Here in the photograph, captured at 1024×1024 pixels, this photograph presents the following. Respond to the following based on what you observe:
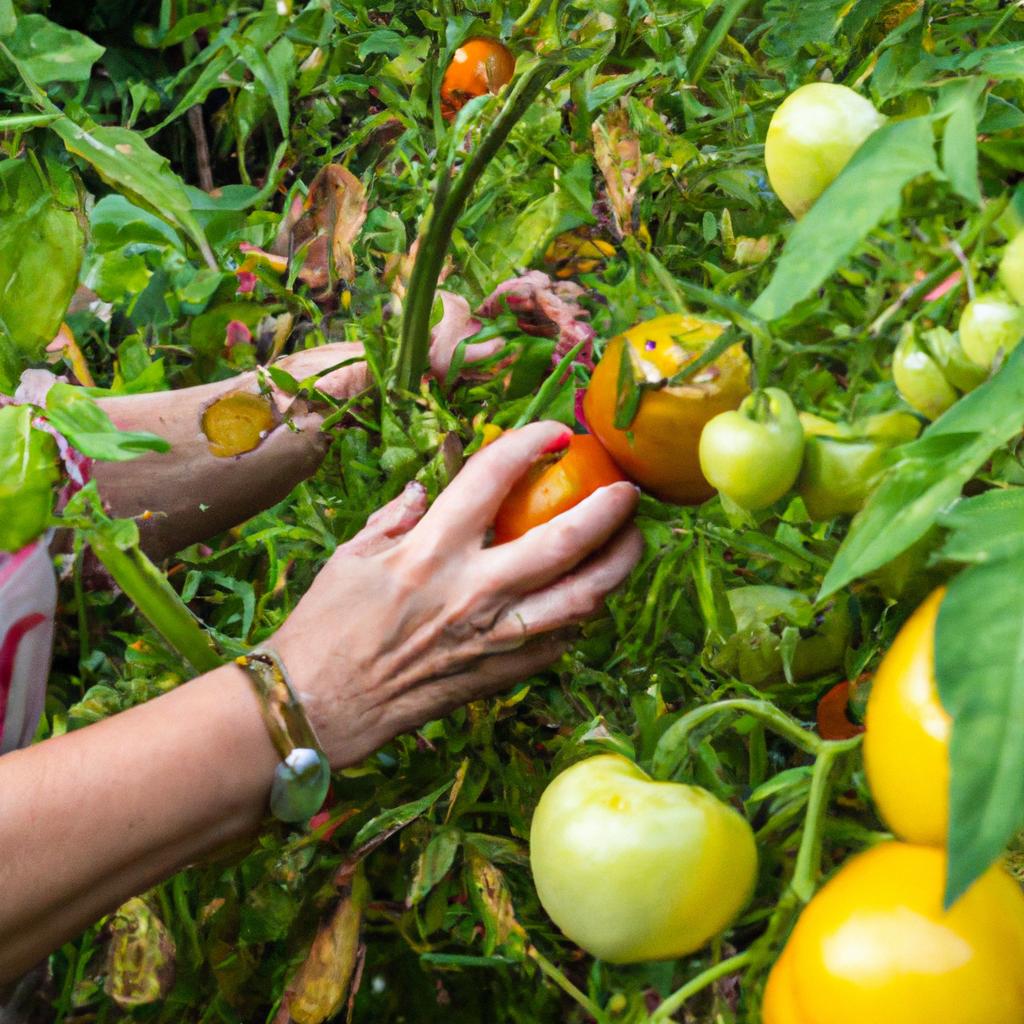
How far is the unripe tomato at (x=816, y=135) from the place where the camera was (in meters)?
0.32

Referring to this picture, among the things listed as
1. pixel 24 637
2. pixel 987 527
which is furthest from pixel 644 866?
pixel 24 637

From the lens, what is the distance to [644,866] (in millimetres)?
320

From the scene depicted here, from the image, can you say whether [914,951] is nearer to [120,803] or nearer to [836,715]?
[836,715]

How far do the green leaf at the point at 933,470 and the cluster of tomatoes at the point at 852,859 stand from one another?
0.02 meters

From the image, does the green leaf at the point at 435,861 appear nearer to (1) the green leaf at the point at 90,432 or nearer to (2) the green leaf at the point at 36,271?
(1) the green leaf at the point at 90,432

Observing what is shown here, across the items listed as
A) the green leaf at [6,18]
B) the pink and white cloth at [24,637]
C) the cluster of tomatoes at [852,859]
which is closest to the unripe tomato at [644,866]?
the cluster of tomatoes at [852,859]

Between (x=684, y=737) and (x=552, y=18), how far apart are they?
0.37m

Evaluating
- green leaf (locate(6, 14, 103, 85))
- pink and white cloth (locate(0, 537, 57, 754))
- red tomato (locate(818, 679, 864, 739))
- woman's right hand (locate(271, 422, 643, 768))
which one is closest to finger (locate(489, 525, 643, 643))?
woman's right hand (locate(271, 422, 643, 768))

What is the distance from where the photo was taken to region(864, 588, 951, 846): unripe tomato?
261mm

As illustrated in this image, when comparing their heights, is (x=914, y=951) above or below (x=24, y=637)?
above

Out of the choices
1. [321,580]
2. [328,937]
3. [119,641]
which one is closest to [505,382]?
[321,580]

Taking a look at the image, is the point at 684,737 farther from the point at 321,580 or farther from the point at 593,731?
the point at 321,580

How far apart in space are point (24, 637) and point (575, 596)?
1.24 ft

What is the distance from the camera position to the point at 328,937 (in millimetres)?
537
